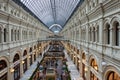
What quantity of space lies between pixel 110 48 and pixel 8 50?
44.6 feet

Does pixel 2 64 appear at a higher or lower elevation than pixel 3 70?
higher

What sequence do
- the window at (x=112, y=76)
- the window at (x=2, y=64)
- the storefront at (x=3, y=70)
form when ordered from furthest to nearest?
the window at (x=2, y=64), the storefront at (x=3, y=70), the window at (x=112, y=76)

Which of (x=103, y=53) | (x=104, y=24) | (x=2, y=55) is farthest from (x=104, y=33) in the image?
(x=2, y=55)

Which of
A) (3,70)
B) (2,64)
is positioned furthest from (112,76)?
(2,64)

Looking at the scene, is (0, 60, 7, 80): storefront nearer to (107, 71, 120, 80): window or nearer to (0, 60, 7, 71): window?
(0, 60, 7, 71): window

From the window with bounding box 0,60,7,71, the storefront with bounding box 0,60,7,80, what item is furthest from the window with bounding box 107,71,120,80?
the window with bounding box 0,60,7,71

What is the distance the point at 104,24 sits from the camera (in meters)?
14.4

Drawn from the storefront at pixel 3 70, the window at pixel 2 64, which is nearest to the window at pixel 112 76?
the storefront at pixel 3 70

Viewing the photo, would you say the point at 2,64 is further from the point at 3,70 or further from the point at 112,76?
the point at 112,76

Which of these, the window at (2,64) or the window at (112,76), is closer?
the window at (112,76)

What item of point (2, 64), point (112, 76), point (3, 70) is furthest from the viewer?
point (2, 64)

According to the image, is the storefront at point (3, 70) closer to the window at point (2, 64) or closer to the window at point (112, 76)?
the window at point (2, 64)

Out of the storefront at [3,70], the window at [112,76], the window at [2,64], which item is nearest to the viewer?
the window at [112,76]

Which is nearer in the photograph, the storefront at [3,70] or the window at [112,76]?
the window at [112,76]
